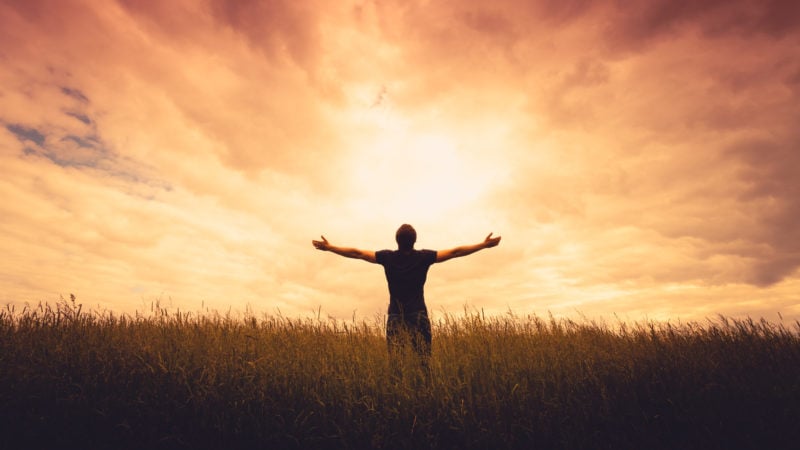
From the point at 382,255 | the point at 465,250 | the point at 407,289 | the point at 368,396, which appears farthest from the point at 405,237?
the point at 368,396

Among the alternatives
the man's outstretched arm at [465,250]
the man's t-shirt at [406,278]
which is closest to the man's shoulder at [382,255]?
the man's t-shirt at [406,278]

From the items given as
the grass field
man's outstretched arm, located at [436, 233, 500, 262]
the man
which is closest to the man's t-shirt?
the man

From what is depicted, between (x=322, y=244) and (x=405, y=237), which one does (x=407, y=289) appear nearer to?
(x=405, y=237)

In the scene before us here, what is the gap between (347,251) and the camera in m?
5.79

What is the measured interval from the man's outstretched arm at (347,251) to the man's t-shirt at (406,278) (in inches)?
12.2

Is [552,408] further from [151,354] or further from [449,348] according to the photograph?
[151,354]

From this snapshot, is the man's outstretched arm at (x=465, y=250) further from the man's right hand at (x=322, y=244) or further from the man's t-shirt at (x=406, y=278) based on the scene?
the man's right hand at (x=322, y=244)

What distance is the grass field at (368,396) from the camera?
3891 millimetres

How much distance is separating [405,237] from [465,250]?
0.99 m

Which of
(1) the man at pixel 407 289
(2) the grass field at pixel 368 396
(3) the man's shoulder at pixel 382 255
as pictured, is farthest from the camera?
(3) the man's shoulder at pixel 382 255

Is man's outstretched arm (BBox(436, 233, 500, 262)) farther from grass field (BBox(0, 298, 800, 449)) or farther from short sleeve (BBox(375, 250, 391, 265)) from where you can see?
grass field (BBox(0, 298, 800, 449))

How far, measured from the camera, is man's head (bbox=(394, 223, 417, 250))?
17.3 ft

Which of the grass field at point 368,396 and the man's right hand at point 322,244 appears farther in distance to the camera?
the man's right hand at point 322,244

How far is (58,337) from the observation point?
5.93 m
